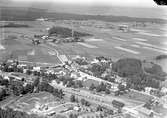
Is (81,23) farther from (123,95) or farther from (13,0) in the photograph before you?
(123,95)

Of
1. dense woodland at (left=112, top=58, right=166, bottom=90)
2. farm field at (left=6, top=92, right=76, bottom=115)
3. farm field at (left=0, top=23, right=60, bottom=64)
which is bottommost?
farm field at (left=6, top=92, right=76, bottom=115)

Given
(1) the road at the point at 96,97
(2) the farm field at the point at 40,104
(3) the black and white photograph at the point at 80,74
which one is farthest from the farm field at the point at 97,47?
(2) the farm field at the point at 40,104

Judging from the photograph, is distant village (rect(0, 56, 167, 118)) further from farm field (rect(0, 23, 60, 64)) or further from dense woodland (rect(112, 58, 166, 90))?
farm field (rect(0, 23, 60, 64))

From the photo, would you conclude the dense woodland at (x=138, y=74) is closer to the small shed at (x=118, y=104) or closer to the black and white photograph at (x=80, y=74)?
the black and white photograph at (x=80, y=74)

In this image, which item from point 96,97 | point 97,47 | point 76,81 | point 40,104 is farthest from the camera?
point 97,47

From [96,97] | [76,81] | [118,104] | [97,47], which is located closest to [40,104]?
[96,97]

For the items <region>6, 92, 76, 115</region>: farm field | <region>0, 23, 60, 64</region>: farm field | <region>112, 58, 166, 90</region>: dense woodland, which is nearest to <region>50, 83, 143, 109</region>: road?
<region>6, 92, 76, 115</region>: farm field

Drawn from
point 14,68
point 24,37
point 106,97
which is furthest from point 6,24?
point 106,97

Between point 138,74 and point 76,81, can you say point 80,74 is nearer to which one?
point 76,81
